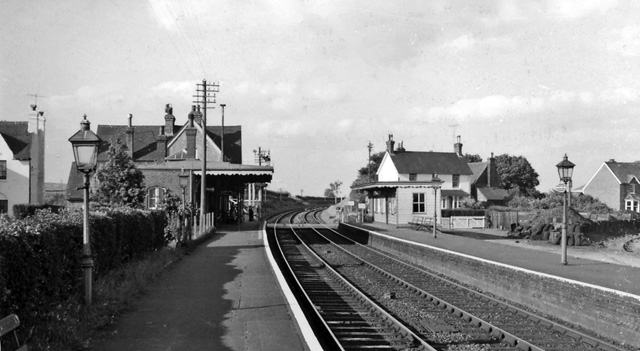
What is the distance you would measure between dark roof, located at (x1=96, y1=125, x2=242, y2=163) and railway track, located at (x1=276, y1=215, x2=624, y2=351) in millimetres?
42393

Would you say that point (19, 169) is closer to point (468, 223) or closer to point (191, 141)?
point (191, 141)

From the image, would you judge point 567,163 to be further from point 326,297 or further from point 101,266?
point 101,266

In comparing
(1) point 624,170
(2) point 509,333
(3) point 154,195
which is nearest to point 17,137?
(3) point 154,195

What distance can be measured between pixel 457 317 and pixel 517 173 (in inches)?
3636

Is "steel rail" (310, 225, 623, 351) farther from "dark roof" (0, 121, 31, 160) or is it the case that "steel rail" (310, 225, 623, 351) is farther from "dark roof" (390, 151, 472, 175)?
"dark roof" (390, 151, 472, 175)

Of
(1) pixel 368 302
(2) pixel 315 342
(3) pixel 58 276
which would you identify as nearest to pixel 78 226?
(3) pixel 58 276

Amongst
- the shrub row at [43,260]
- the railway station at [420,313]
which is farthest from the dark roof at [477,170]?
the shrub row at [43,260]

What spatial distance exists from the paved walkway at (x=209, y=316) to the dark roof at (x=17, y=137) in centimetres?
3403

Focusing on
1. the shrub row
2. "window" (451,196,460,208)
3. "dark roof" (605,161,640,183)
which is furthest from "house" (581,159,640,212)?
the shrub row

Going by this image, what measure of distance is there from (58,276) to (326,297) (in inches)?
273

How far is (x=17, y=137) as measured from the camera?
4819cm

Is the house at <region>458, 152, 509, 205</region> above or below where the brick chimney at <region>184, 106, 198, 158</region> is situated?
below

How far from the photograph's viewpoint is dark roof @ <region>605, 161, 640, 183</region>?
222 feet

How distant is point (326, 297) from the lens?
15016 mm
